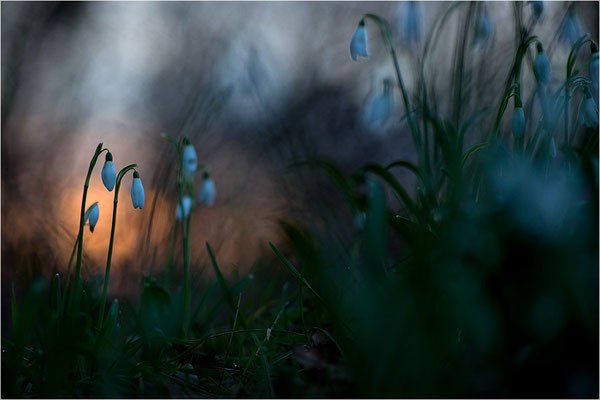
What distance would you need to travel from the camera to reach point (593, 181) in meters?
0.98

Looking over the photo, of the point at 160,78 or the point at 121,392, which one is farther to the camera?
the point at 160,78

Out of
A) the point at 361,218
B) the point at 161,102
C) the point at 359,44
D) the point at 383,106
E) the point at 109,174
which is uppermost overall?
the point at 161,102

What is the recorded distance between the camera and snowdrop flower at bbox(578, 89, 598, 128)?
1.43 m

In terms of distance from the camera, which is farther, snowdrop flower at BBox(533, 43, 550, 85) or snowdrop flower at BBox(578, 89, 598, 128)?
snowdrop flower at BBox(533, 43, 550, 85)

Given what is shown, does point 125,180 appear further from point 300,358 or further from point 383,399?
point 383,399

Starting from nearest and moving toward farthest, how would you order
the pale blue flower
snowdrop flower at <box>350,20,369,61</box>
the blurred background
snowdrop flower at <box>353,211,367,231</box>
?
snowdrop flower at <box>353,211,367,231</box> < the pale blue flower < snowdrop flower at <box>350,20,369,61</box> < the blurred background

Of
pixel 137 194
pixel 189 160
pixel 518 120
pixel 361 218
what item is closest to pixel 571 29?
pixel 518 120

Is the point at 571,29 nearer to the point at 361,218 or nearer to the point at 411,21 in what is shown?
the point at 411,21

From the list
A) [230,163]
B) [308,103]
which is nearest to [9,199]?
[230,163]

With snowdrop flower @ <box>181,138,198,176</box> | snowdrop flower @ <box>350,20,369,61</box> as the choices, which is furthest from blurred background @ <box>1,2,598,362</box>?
snowdrop flower @ <box>350,20,369,61</box>

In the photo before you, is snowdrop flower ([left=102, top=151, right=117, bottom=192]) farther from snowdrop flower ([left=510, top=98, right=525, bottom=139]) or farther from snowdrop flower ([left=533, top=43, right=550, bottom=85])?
snowdrop flower ([left=533, top=43, right=550, bottom=85])

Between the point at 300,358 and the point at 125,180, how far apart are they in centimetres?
369

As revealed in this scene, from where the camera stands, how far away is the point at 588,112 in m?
1.45

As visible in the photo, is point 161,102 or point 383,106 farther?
point 161,102
